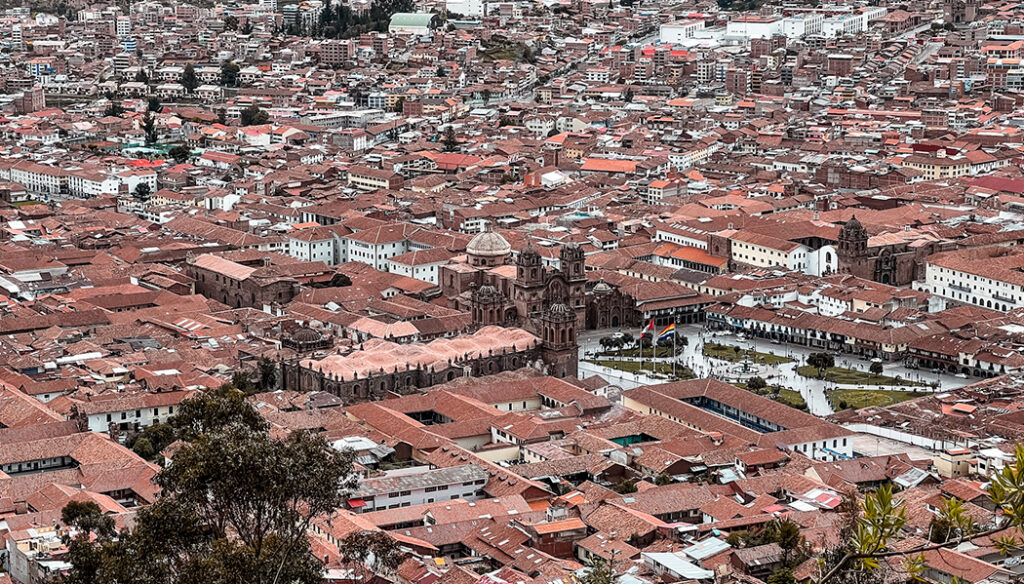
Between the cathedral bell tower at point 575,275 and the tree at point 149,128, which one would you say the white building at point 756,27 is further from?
the cathedral bell tower at point 575,275

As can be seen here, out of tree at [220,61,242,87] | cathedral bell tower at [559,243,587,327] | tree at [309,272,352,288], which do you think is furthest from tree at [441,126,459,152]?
cathedral bell tower at [559,243,587,327]

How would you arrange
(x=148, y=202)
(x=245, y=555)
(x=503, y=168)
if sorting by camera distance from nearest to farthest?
1. (x=245, y=555)
2. (x=148, y=202)
3. (x=503, y=168)

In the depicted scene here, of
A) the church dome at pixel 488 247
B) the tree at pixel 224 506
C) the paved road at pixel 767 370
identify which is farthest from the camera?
the church dome at pixel 488 247

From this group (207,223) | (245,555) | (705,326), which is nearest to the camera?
(245,555)

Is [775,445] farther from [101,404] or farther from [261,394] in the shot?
[101,404]

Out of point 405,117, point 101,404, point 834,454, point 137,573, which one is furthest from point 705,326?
point 405,117

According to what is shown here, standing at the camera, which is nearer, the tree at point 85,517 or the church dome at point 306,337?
the tree at point 85,517

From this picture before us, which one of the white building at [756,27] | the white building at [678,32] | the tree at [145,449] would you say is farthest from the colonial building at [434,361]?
the white building at [756,27]

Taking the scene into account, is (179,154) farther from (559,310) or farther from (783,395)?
(783,395)
